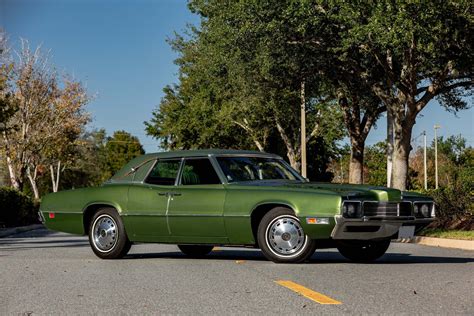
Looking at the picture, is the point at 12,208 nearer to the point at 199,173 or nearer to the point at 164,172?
the point at 164,172

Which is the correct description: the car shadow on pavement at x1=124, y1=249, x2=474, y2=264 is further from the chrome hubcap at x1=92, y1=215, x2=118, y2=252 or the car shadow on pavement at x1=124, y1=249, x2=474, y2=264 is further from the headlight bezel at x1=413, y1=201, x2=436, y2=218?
the headlight bezel at x1=413, y1=201, x2=436, y2=218

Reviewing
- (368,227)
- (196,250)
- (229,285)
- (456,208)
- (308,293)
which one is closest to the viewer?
(308,293)

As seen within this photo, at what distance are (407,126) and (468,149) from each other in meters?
72.5

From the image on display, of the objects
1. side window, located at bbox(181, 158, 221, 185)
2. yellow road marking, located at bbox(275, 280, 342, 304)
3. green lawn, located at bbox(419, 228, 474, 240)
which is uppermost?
side window, located at bbox(181, 158, 221, 185)

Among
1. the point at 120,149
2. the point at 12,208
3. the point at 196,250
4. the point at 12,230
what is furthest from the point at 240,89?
the point at 120,149

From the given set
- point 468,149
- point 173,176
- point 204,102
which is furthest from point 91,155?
point 173,176

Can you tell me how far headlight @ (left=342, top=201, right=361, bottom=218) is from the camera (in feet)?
33.8

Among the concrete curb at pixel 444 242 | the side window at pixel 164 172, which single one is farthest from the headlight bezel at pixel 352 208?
the concrete curb at pixel 444 242

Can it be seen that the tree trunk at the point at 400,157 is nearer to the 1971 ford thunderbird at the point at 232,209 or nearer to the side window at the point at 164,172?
the 1971 ford thunderbird at the point at 232,209

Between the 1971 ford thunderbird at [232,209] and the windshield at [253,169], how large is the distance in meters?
0.02

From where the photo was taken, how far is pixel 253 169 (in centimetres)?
1182

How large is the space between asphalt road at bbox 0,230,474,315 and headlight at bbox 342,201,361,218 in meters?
0.68

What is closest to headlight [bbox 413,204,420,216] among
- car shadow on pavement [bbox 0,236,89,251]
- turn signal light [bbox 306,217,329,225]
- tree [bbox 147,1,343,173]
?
turn signal light [bbox 306,217,329,225]

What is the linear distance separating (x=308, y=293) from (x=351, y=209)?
2714 millimetres
